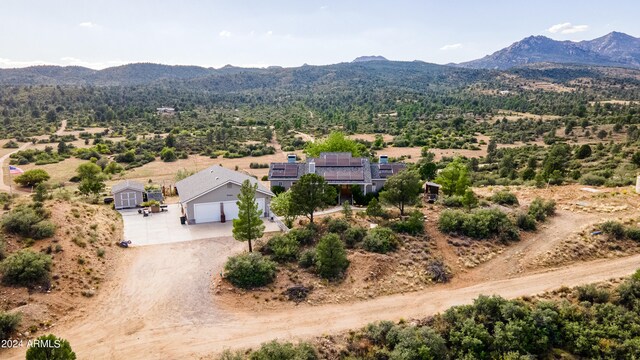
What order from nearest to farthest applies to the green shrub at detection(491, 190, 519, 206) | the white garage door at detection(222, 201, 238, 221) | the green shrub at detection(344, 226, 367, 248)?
the green shrub at detection(344, 226, 367, 248)
the white garage door at detection(222, 201, 238, 221)
the green shrub at detection(491, 190, 519, 206)

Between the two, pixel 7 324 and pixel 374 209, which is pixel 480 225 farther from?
pixel 7 324

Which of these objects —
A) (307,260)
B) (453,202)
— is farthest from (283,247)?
(453,202)

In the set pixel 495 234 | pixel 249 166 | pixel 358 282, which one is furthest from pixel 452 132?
pixel 358 282

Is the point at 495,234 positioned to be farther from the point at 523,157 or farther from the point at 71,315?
the point at 523,157

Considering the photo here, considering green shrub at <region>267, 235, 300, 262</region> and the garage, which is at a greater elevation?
the garage

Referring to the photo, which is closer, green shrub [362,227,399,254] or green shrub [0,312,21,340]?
green shrub [0,312,21,340]

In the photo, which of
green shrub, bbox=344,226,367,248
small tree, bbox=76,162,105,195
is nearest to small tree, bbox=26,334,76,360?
green shrub, bbox=344,226,367,248

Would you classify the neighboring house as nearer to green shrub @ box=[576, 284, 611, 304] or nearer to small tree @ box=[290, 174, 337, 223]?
small tree @ box=[290, 174, 337, 223]
